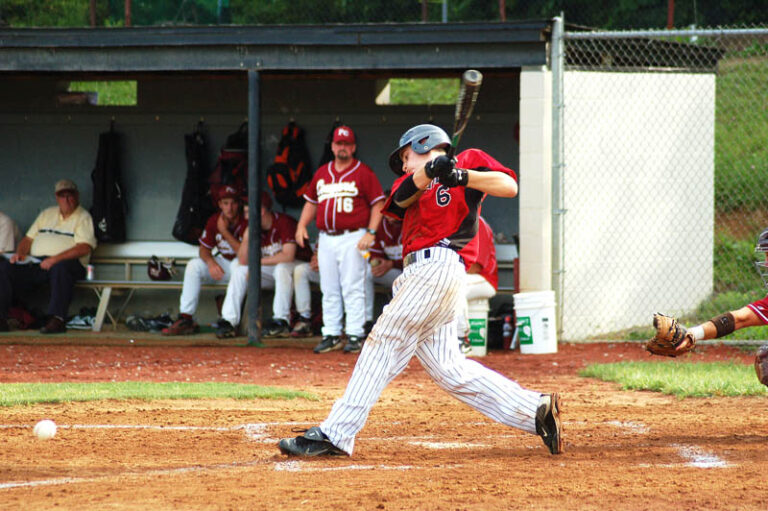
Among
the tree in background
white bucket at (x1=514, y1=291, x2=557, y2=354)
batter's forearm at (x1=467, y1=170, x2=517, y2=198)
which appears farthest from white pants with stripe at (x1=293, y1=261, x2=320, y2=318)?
the tree in background

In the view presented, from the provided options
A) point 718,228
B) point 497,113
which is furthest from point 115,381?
point 718,228

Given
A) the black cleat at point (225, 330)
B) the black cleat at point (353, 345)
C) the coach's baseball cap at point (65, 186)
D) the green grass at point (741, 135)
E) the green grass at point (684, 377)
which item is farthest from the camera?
the green grass at point (741, 135)

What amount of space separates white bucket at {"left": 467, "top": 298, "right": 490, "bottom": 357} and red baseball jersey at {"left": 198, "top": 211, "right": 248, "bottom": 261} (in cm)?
298

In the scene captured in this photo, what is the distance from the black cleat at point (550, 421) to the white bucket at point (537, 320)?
4.60 metres

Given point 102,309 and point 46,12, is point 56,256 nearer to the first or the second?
point 102,309

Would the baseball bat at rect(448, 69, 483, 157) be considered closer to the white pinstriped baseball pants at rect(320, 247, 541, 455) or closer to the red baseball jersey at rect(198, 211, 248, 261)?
the white pinstriped baseball pants at rect(320, 247, 541, 455)

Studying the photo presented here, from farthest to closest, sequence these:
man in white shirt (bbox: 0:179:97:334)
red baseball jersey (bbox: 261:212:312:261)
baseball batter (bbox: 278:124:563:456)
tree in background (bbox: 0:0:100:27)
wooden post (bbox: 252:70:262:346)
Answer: tree in background (bbox: 0:0:100:27) → man in white shirt (bbox: 0:179:97:334) → red baseball jersey (bbox: 261:212:312:261) → wooden post (bbox: 252:70:262:346) → baseball batter (bbox: 278:124:563:456)

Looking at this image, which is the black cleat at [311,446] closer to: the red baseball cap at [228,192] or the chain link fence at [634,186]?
the chain link fence at [634,186]

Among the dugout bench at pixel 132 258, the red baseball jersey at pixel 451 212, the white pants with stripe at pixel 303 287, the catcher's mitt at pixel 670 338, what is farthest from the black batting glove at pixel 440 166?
the dugout bench at pixel 132 258

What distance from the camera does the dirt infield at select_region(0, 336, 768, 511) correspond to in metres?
4.04

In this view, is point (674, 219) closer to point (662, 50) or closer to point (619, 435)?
point (662, 50)

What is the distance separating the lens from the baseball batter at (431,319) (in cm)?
475

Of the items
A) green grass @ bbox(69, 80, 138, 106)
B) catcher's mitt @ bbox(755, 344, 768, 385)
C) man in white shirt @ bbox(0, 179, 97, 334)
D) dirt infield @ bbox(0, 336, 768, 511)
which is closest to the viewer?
dirt infield @ bbox(0, 336, 768, 511)

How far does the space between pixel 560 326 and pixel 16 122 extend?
705 centimetres
